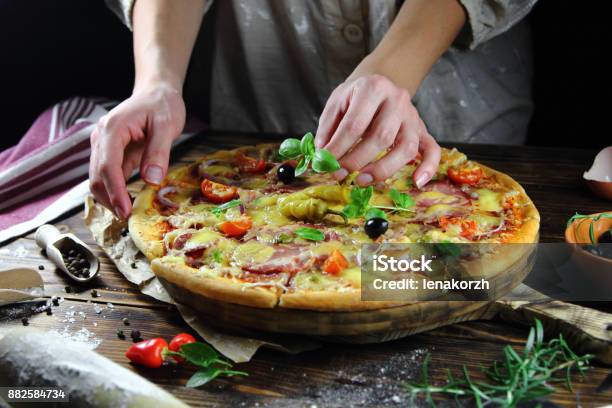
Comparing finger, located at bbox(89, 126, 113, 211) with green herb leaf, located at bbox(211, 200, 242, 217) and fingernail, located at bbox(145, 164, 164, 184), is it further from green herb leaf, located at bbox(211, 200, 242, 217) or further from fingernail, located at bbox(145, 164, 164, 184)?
green herb leaf, located at bbox(211, 200, 242, 217)

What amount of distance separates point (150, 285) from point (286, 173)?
2.24 feet

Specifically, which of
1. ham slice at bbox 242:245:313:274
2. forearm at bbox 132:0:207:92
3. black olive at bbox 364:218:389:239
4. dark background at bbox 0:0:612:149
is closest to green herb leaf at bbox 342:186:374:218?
black olive at bbox 364:218:389:239

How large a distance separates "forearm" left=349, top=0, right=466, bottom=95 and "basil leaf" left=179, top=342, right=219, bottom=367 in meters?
1.15

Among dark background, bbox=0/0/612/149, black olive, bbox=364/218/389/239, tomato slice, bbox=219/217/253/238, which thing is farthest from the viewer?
dark background, bbox=0/0/612/149

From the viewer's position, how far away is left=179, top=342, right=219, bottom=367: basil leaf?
1.81m

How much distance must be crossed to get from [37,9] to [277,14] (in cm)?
155

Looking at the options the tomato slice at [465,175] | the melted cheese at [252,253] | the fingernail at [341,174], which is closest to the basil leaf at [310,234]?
the melted cheese at [252,253]

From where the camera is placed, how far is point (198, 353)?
1817 millimetres

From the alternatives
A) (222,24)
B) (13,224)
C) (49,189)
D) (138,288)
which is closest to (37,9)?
(222,24)

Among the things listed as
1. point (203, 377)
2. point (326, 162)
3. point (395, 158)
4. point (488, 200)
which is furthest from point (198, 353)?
point (488, 200)

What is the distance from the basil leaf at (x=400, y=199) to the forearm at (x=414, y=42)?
0.44m

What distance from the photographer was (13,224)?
2771 mm

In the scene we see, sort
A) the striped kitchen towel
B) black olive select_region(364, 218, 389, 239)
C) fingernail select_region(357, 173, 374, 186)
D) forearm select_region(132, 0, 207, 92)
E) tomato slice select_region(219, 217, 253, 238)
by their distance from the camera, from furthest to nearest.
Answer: the striped kitchen towel
forearm select_region(132, 0, 207, 92)
fingernail select_region(357, 173, 374, 186)
tomato slice select_region(219, 217, 253, 238)
black olive select_region(364, 218, 389, 239)

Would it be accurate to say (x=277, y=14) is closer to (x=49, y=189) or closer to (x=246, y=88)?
(x=246, y=88)
